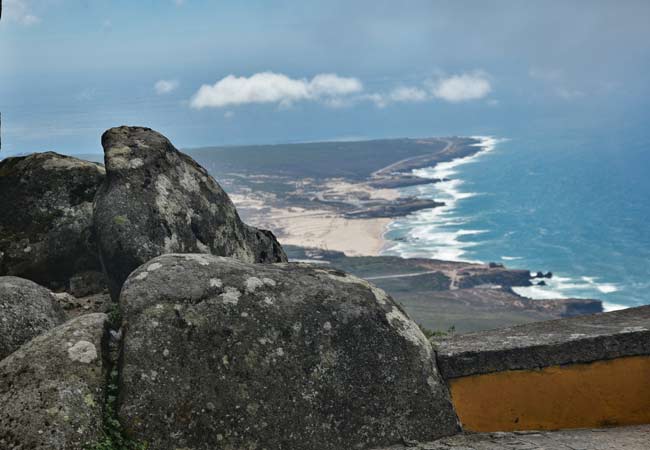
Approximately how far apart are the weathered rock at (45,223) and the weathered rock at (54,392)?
4.99m

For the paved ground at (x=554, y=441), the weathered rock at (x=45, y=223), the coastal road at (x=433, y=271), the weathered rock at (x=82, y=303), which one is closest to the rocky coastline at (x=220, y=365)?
the paved ground at (x=554, y=441)

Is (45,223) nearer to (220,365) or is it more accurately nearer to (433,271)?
(220,365)

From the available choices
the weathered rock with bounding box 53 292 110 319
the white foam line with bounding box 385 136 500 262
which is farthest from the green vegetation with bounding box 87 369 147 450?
the white foam line with bounding box 385 136 500 262

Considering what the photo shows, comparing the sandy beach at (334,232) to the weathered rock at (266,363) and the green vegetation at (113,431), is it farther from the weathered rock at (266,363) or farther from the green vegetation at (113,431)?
the green vegetation at (113,431)

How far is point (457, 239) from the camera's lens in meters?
164

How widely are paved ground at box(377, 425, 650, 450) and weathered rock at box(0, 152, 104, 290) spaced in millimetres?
6787

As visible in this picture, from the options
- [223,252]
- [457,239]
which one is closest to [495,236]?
[457,239]

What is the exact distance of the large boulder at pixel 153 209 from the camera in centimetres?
1020

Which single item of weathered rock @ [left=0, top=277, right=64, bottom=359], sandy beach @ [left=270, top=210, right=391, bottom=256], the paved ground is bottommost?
sandy beach @ [left=270, top=210, right=391, bottom=256]

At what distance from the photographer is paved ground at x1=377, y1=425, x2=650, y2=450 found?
6943mm

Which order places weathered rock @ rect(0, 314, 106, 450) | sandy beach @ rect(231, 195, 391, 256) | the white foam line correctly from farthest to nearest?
sandy beach @ rect(231, 195, 391, 256) < the white foam line < weathered rock @ rect(0, 314, 106, 450)

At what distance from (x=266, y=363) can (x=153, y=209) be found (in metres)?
4.42

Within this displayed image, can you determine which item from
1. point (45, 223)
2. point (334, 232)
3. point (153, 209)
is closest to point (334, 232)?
point (334, 232)

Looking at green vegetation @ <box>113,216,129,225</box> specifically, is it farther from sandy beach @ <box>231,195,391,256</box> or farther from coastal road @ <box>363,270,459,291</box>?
sandy beach @ <box>231,195,391,256</box>
